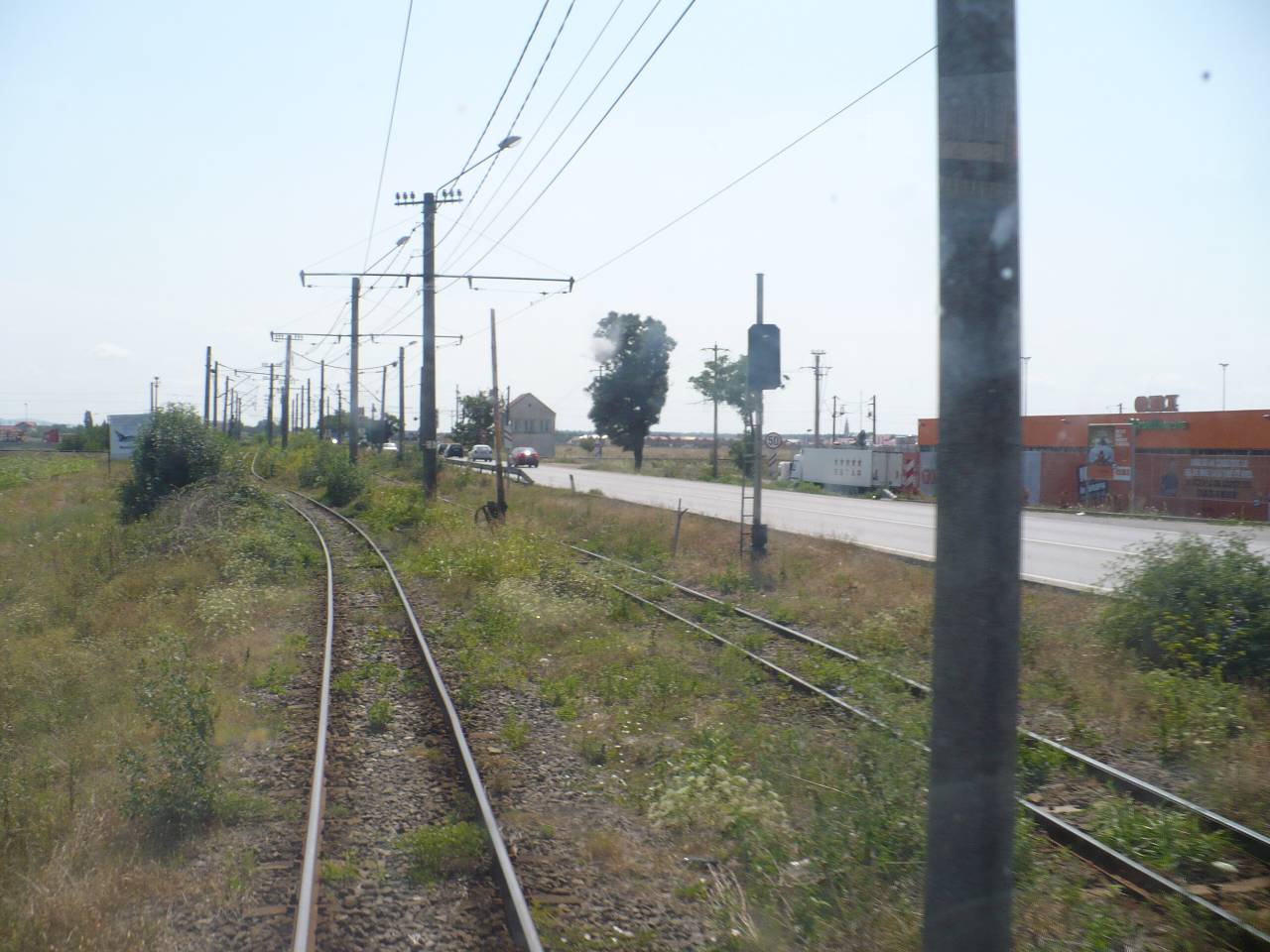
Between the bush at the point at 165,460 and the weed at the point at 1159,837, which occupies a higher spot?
the bush at the point at 165,460

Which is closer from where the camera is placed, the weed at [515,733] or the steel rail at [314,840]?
the steel rail at [314,840]

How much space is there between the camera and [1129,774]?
7.20 m

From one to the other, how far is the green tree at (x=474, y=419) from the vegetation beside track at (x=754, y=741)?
44.5m

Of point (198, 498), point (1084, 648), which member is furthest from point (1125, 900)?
point (198, 498)

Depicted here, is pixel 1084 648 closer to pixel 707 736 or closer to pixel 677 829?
pixel 707 736

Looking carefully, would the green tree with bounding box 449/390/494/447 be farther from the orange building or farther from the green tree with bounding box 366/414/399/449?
the orange building

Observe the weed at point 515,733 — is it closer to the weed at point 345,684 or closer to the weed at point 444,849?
the weed at point 444,849

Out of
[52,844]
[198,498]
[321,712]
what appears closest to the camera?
[52,844]

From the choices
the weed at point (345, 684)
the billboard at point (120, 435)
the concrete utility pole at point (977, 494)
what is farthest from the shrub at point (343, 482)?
the concrete utility pole at point (977, 494)

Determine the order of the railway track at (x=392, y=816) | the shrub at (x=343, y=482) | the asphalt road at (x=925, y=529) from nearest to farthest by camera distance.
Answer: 1. the railway track at (x=392, y=816)
2. the asphalt road at (x=925, y=529)
3. the shrub at (x=343, y=482)

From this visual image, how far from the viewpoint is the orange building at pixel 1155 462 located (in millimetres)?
28062

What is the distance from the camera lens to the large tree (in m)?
75.4

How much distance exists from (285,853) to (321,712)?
2831 mm

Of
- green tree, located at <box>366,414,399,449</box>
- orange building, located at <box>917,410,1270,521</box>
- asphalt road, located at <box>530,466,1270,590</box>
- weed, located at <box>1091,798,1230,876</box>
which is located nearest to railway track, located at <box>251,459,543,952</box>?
weed, located at <box>1091,798,1230,876</box>
